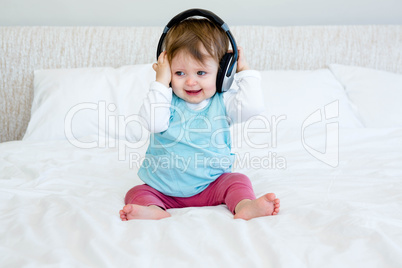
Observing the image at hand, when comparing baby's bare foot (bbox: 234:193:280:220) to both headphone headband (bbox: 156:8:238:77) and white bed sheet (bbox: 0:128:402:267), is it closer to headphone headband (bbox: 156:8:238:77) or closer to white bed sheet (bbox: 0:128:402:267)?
white bed sheet (bbox: 0:128:402:267)

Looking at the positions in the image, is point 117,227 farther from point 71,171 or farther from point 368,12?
point 368,12

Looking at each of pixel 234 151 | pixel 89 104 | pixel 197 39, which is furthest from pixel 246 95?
pixel 89 104

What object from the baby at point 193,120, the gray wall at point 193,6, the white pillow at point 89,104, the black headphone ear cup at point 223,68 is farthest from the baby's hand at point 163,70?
the gray wall at point 193,6

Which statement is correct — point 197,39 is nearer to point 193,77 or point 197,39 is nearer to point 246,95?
point 193,77

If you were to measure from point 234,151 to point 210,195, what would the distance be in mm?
433

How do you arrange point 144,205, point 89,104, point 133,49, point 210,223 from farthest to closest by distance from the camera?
point 133,49
point 89,104
point 144,205
point 210,223

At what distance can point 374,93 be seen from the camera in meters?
1.91

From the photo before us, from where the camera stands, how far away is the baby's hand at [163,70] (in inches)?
43.1

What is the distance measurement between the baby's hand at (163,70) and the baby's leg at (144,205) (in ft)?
0.96

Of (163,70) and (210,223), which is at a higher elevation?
(163,70)

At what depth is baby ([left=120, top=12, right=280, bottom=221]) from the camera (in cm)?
109

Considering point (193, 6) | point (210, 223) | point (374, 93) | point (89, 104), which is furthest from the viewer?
point (193, 6)

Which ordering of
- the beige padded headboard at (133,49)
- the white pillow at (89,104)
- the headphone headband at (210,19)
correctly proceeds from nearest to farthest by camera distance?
the headphone headband at (210,19)
the white pillow at (89,104)
the beige padded headboard at (133,49)

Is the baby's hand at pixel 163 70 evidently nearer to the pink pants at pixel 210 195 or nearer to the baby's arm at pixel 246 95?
the baby's arm at pixel 246 95
